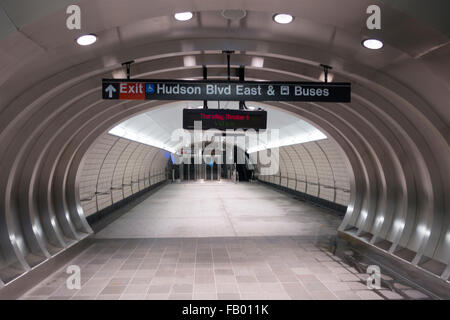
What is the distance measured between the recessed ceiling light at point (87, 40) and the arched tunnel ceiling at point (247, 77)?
0.11 m

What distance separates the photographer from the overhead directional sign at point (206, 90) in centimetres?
482

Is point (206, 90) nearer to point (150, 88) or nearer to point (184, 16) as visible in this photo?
point (150, 88)

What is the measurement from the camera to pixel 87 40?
4188 mm

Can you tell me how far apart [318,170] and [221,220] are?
6173 mm

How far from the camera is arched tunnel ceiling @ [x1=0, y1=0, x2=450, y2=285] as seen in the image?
11.4 feet

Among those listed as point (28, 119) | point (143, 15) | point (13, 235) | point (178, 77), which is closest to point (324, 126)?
point (178, 77)

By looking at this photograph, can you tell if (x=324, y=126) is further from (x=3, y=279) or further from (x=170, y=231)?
(x=3, y=279)

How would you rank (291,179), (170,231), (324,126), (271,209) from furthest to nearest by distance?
(291,179)
(271,209)
(170,231)
(324,126)

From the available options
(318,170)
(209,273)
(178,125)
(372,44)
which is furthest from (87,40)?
(318,170)

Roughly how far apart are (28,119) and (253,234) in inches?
267

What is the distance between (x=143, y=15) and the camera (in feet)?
11.6

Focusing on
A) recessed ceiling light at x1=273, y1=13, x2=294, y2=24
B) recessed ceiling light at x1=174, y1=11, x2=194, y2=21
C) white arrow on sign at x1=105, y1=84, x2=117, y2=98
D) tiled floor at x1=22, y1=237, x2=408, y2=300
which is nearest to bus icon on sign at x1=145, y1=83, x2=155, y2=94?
white arrow on sign at x1=105, y1=84, x2=117, y2=98
